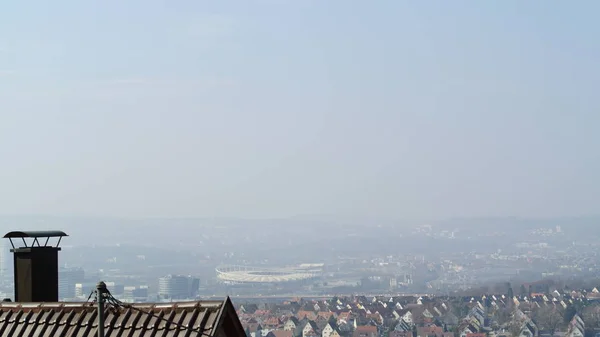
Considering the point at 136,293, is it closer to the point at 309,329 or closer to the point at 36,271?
the point at 309,329

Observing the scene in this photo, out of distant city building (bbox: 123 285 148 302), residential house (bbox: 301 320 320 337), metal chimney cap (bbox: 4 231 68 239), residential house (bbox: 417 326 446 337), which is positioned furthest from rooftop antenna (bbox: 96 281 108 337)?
distant city building (bbox: 123 285 148 302)

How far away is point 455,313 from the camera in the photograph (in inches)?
7313

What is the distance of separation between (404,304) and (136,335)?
19098 cm

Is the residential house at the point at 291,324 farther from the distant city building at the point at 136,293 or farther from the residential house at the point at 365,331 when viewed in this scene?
the distant city building at the point at 136,293

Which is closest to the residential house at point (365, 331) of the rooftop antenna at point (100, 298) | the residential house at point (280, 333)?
the residential house at point (280, 333)

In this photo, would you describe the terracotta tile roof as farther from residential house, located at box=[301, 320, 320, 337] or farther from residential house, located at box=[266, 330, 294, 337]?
residential house, located at box=[301, 320, 320, 337]

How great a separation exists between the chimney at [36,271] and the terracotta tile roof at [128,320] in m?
2.06

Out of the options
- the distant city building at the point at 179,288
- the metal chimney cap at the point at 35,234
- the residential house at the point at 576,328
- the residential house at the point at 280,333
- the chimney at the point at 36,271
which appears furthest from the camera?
the distant city building at the point at 179,288

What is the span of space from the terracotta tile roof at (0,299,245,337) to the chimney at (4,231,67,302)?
206 cm

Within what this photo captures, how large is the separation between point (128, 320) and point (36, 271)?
2986 millimetres

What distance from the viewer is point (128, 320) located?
1009 cm

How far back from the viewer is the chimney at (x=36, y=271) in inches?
503

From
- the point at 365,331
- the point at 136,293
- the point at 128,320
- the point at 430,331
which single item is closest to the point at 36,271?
the point at 128,320

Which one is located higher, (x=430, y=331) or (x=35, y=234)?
(x=35, y=234)
